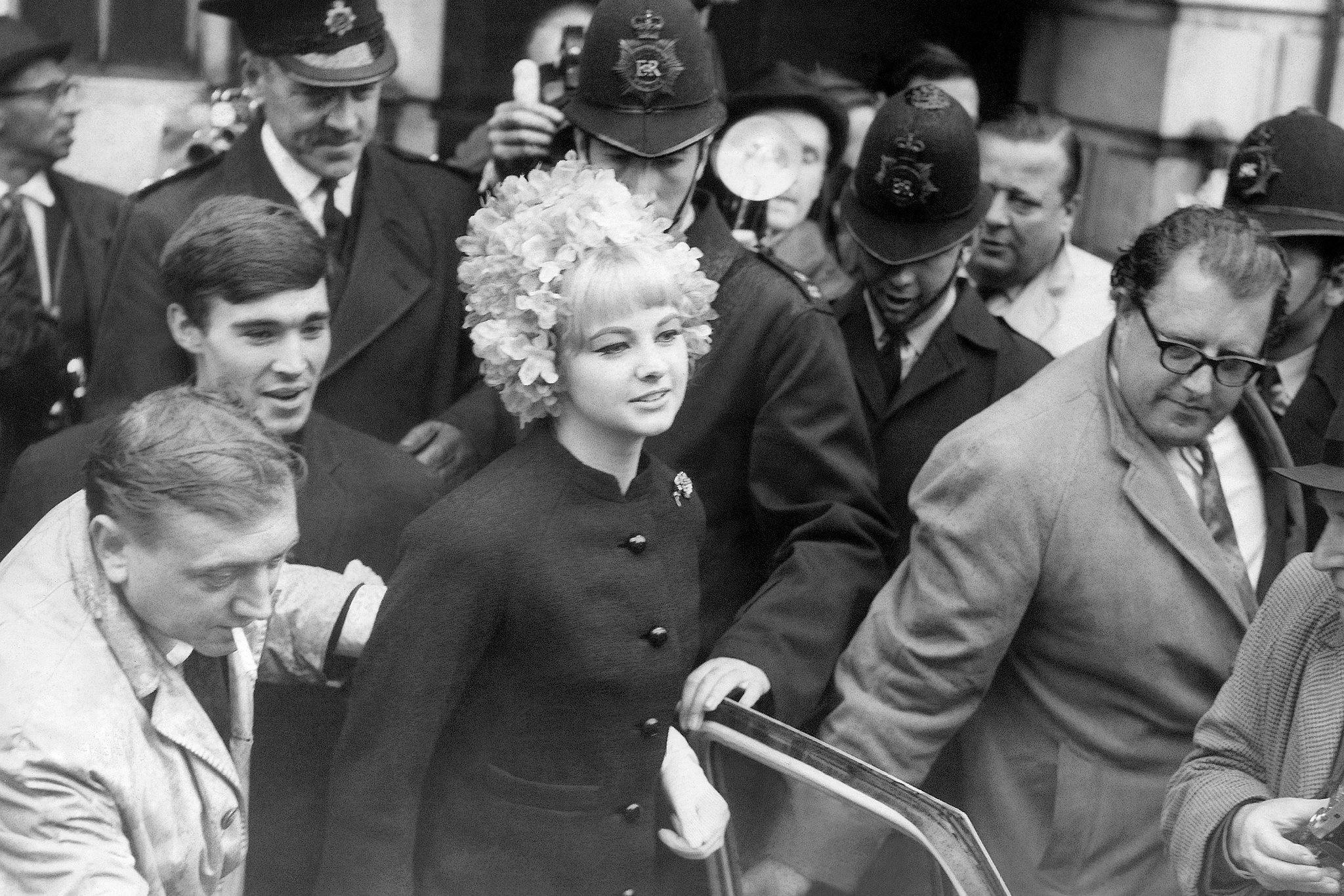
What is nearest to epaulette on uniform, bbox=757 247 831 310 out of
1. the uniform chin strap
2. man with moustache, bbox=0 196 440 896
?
the uniform chin strap

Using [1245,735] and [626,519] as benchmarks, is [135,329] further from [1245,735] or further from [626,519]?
[1245,735]

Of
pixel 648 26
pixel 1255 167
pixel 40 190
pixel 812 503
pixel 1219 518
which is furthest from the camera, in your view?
pixel 40 190

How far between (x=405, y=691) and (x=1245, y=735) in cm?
138

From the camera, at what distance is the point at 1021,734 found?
11.4 ft

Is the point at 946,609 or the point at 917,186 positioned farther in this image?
the point at 917,186

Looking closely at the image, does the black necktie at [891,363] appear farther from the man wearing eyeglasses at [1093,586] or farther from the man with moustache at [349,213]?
the man with moustache at [349,213]

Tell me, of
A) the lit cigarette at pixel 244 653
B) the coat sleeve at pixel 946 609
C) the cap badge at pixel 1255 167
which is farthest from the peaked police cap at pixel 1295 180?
the lit cigarette at pixel 244 653

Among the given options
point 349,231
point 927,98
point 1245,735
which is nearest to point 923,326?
point 927,98

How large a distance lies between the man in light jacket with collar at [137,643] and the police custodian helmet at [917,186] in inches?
72.5

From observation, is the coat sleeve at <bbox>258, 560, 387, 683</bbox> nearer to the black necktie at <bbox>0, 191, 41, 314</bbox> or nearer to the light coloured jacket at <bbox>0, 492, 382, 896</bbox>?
the light coloured jacket at <bbox>0, 492, 382, 896</bbox>

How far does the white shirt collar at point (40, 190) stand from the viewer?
4906 mm

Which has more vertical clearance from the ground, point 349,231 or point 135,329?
point 349,231

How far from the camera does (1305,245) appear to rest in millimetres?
4328

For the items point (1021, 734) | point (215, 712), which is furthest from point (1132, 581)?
point (215, 712)
